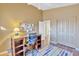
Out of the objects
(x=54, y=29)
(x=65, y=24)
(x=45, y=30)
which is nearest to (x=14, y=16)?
(x=45, y=30)

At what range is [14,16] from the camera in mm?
1986

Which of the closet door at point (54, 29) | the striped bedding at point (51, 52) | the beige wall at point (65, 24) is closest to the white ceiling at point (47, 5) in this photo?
the beige wall at point (65, 24)

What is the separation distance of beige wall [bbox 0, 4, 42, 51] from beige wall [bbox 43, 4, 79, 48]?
20cm

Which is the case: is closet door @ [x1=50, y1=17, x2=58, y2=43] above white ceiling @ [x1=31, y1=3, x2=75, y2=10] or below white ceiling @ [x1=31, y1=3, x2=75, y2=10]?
below

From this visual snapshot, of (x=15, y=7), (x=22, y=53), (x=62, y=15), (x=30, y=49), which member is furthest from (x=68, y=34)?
(x=15, y=7)

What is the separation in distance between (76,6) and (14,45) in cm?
123

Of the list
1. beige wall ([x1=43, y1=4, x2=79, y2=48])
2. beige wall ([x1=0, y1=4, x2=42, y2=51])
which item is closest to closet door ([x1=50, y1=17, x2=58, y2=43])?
beige wall ([x1=43, y1=4, x2=79, y2=48])

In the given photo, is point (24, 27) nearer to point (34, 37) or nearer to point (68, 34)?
point (34, 37)

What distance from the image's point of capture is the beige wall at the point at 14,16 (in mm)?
1943

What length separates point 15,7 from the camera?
1982 mm

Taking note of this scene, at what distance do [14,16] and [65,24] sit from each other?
89 centimetres

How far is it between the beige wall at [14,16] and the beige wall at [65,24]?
0.64ft

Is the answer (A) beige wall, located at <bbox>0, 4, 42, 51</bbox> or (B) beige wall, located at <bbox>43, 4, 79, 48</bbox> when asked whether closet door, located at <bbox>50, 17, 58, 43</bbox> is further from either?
(A) beige wall, located at <bbox>0, 4, 42, 51</bbox>

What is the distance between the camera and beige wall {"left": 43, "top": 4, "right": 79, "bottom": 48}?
6.40 feet
